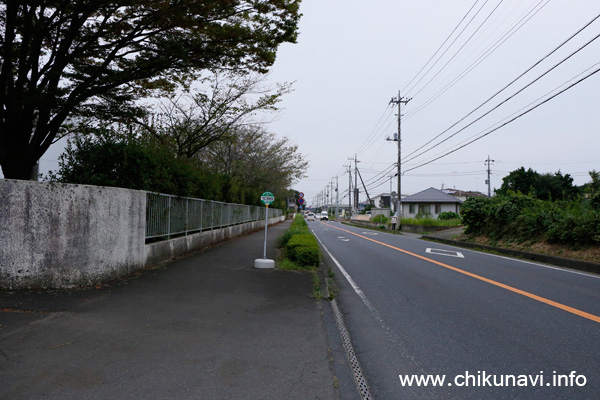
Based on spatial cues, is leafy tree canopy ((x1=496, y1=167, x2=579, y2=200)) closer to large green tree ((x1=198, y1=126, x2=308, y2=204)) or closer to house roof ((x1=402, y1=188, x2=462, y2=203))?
house roof ((x1=402, y1=188, x2=462, y2=203))

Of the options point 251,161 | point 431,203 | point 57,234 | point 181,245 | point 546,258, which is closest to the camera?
point 57,234

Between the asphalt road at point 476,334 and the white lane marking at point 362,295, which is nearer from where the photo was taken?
the asphalt road at point 476,334

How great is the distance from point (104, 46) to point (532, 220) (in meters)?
16.7

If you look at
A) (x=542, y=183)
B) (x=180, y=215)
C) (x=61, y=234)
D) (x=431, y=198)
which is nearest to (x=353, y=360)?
(x=61, y=234)

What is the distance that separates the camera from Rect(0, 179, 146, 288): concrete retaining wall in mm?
5930

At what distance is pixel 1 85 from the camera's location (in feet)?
31.5

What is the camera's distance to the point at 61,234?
627 cm

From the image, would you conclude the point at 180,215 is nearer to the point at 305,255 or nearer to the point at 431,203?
the point at 305,255

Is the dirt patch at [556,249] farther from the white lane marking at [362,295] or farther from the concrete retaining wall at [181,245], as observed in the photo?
the concrete retaining wall at [181,245]

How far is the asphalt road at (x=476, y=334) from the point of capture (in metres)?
3.45

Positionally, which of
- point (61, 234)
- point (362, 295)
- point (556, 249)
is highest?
point (61, 234)

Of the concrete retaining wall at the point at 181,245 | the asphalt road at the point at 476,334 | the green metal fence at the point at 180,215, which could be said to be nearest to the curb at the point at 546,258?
the asphalt road at the point at 476,334

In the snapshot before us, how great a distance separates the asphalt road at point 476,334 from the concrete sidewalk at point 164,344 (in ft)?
2.31

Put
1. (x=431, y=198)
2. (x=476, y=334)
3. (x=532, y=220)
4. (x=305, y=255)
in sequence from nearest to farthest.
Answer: (x=476, y=334) < (x=305, y=255) < (x=532, y=220) < (x=431, y=198)
